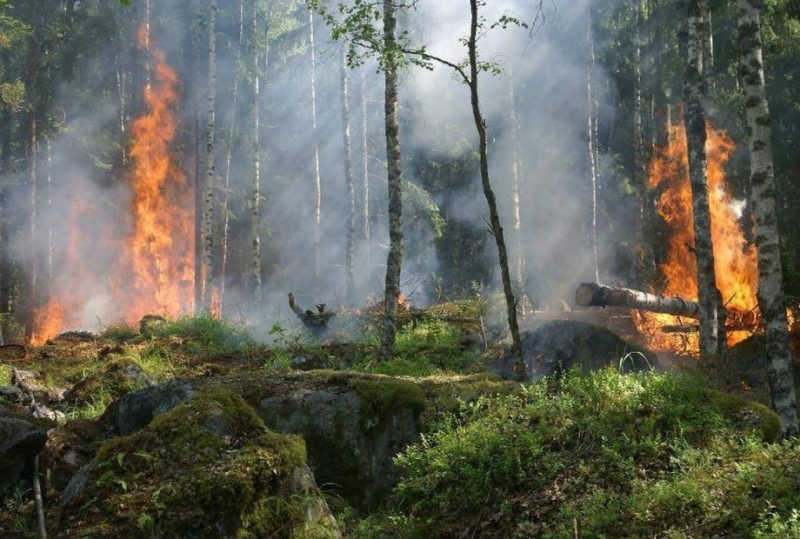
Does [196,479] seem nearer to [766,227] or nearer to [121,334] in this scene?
[766,227]

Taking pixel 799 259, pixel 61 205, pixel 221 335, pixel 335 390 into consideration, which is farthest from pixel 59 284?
pixel 799 259

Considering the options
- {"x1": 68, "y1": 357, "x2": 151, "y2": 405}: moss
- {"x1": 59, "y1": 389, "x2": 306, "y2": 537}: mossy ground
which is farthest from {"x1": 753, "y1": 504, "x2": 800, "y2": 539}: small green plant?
{"x1": 68, "y1": 357, "x2": 151, "y2": 405}: moss

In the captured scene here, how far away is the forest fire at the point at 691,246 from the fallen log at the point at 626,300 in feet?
2.17

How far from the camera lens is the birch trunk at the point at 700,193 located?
1200 centimetres

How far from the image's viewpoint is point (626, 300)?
15.1 metres

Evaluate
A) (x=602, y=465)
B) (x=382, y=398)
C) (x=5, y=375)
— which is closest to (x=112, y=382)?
(x=5, y=375)

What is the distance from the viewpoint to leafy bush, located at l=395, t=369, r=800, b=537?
15.1ft

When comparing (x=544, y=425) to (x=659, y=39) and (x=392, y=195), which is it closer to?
(x=392, y=195)

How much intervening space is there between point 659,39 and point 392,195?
1820 centimetres

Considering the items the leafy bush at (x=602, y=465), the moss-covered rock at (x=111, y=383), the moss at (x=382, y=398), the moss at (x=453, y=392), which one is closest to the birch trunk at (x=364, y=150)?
the moss-covered rock at (x=111, y=383)

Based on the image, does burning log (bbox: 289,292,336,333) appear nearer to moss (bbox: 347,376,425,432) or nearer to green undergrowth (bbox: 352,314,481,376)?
green undergrowth (bbox: 352,314,481,376)

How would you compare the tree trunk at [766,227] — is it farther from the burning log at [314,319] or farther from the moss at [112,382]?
the burning log at [314,319]

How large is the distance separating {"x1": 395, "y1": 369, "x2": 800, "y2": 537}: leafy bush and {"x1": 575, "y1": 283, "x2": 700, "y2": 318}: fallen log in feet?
27.5

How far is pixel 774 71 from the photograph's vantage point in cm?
1686
